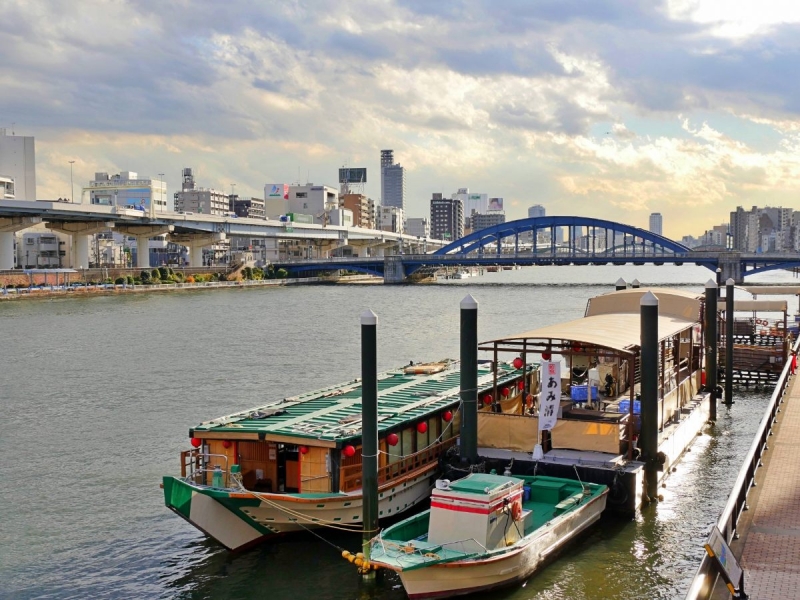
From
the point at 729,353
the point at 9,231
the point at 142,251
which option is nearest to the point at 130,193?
the point at 142,251

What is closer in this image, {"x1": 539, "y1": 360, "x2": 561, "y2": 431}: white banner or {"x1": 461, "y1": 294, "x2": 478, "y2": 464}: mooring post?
{"x1": 461, "y1": 294, "x2": 478, "y2": 464}: mooring post

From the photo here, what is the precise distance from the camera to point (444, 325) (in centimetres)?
6762

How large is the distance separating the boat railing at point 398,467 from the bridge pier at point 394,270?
384ft

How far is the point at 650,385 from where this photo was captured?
1989 centimetres

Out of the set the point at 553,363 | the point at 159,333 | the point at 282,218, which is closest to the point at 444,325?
the point at 159,333

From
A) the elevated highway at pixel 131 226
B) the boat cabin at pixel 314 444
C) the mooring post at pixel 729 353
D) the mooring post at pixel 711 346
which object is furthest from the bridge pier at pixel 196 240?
the boat cabin at pixel 314 444

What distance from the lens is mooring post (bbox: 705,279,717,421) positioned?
3042 centimetres

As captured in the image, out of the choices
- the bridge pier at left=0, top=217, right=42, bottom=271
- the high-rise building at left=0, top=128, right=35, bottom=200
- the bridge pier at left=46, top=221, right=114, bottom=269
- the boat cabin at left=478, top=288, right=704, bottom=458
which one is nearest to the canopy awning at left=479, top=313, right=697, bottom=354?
the boat cabin at left=478, top=288, right=704, bottom=458

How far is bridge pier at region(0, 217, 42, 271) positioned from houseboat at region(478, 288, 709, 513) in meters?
85.7

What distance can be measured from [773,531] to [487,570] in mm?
4746

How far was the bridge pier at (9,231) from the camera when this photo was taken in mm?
96312

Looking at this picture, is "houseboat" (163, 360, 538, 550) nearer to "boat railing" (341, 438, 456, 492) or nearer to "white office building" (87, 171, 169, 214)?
"boat railing" (341, 438, 456, 492)

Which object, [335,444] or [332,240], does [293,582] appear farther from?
[332,240]

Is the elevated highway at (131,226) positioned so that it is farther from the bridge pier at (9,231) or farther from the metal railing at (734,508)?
the metal railing at (734,508)
